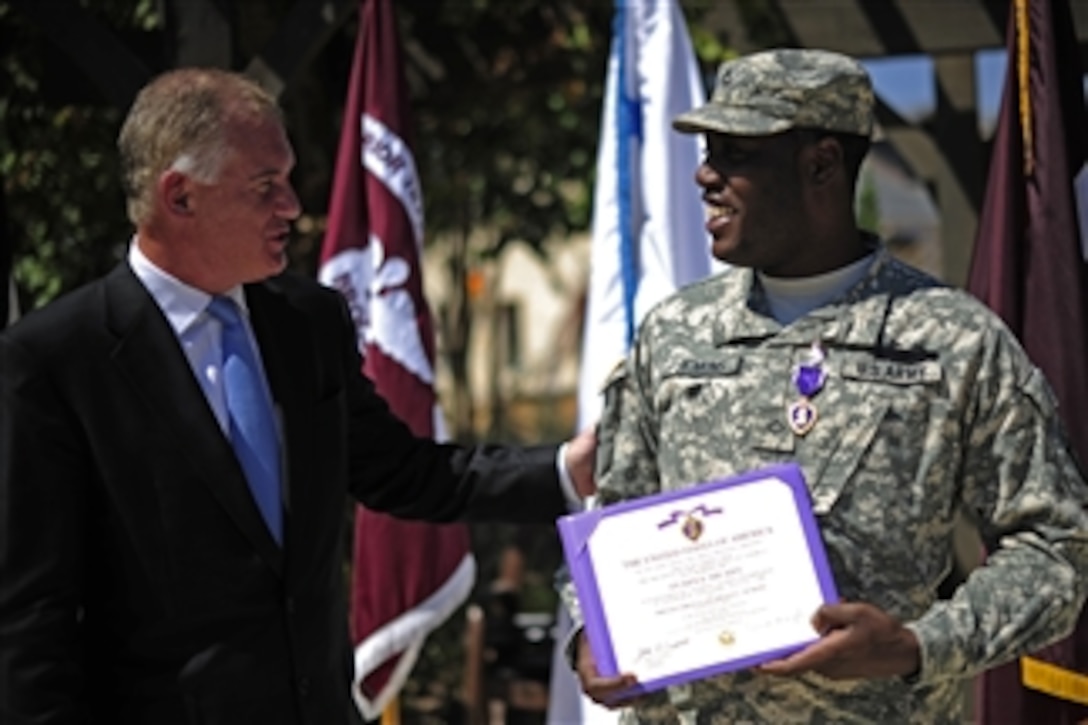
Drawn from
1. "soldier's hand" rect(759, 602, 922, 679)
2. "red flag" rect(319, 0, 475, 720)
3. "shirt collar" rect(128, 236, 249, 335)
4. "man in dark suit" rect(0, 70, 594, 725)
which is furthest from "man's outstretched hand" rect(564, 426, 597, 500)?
"red flag" rect(319, 0, 475, 720)

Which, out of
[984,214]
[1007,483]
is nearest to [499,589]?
[984,214]

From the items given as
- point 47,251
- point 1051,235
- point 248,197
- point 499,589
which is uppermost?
point 248,197

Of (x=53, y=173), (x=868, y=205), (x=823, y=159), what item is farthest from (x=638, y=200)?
(x=868, y=205)

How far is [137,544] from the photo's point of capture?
2.96 meters

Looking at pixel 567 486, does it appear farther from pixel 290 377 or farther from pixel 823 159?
pixel 823 159

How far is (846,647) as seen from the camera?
2.48 meters

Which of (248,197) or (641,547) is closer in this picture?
(641,547)

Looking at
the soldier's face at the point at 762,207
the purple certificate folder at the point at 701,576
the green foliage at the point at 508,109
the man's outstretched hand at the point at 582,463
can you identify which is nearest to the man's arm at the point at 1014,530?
the purple certificate folder at the point at 701,576

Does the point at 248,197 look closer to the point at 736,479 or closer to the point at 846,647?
the point at 736,479

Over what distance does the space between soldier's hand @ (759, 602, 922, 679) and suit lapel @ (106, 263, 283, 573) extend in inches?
34.7

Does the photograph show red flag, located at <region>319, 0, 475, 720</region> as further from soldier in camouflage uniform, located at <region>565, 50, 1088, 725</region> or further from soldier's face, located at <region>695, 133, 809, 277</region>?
soldier's face, located at <region>695, 133, 809, 277</region>

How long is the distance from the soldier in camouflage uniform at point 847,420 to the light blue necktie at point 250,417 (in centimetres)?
54

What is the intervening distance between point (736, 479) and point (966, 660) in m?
0.37

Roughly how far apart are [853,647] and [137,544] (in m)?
1.10
